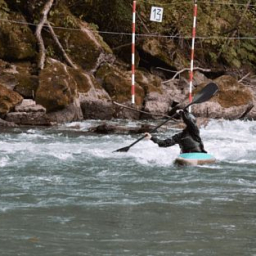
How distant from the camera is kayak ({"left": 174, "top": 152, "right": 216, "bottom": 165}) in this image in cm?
730

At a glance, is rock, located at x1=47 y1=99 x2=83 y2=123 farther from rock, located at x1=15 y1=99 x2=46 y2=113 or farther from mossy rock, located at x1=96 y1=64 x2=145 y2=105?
mossy rock, located at x1=96 y1=64 x2=145 y2=105

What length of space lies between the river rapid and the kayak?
0.32 feet

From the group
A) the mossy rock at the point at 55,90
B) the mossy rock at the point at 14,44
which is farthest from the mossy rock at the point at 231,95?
the mossy rock at the point at 14,44

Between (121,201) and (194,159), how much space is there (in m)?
2.12

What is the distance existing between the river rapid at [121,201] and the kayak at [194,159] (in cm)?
10

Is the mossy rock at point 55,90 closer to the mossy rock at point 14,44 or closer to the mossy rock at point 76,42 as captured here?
the mossy rock at point 14,44

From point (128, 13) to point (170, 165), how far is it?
7.71 meters

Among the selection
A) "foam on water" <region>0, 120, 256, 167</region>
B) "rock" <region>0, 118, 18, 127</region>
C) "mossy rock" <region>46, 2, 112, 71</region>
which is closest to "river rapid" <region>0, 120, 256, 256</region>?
"foam on water" <region>0, 120, 256, 167</region>

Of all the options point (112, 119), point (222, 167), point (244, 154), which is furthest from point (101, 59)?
point (222, 167)

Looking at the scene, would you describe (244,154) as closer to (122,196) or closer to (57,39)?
(122,196)

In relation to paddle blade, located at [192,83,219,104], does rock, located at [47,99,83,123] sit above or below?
below

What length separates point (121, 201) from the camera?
5.39 metres

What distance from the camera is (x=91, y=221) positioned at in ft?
15.7

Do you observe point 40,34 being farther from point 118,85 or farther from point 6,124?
point 6,124
